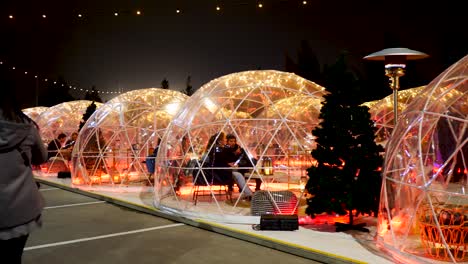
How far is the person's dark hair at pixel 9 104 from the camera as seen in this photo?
231 cm

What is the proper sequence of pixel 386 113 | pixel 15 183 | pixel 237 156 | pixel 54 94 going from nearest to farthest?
pixel 15 183
pixel 237 156
pixel 386 113
pixel 54 94

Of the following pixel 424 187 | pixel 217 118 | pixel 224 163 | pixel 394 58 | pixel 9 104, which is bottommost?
pixel 424 187

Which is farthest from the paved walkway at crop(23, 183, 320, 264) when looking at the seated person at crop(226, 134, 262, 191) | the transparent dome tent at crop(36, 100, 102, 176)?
the transparent dome tent at crop(36, 100, 102, 176)

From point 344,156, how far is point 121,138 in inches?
355

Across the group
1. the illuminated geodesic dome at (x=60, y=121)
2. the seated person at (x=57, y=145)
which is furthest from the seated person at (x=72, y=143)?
the illuminated geodesic dome at (x=60, y=121)

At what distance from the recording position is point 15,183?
224cm

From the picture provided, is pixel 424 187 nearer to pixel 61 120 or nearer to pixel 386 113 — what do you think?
pixel 386 113

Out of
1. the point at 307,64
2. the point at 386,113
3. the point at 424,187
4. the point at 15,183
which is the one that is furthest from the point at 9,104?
the point at 307,64

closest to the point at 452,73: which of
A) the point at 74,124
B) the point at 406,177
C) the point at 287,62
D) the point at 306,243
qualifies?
the point at 406,177

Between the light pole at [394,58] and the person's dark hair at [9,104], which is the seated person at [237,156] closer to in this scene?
the light pole at [394,58]

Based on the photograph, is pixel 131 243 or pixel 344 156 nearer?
pixel 131 243

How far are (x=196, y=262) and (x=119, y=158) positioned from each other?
28.2 feet

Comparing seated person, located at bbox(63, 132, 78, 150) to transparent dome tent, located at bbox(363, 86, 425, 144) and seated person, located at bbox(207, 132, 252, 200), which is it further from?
transparent dome tent, located at bbox(363, 86, 425, 144)

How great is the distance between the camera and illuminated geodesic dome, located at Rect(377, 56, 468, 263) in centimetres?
516
